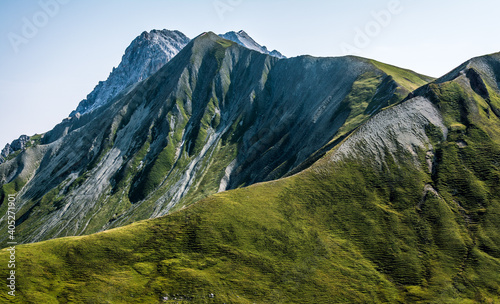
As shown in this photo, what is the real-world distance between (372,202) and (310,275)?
1456 inches

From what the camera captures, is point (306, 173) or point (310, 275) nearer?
point (310, 275)

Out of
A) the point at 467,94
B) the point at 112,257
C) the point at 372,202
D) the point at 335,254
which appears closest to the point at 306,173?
the point at 372,202

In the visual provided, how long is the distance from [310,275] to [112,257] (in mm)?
55027

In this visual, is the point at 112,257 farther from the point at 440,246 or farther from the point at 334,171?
the point at 440,246

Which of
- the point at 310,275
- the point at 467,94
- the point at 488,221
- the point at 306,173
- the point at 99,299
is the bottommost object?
the point at 99,299

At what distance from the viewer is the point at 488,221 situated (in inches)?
3844

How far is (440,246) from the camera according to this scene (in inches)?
3706

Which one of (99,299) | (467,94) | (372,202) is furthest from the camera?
(467,94)

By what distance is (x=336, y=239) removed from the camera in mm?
97562

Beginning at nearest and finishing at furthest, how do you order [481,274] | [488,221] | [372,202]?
[481,274] → [488,221] → [372,202]

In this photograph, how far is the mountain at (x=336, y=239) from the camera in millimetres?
80500

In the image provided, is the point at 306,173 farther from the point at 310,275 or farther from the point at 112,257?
→ the point at 112,257

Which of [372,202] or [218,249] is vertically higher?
[372,202]

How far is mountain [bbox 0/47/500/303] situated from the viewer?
264 ft
